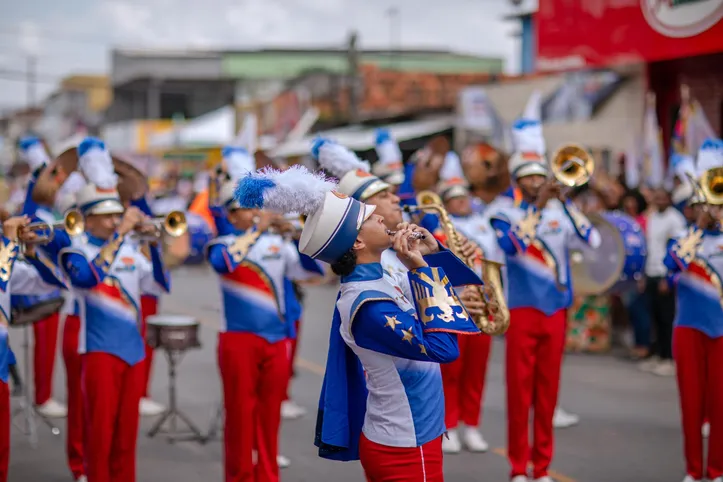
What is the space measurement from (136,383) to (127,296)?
1.86 feet

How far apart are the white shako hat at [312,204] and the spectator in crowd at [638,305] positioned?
9.06 m

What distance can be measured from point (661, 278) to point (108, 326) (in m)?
7.68

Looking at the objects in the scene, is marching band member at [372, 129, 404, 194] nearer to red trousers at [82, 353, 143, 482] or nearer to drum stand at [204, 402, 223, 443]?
drum stand at [204, 402, 223, 443]

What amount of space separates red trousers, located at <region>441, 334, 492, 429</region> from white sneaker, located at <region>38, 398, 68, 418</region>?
3.83 meters

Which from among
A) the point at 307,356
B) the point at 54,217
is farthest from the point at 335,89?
the point at 54,217

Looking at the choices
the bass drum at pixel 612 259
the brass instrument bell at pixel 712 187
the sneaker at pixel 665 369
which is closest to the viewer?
the brass instrument bell at pixel 712 187

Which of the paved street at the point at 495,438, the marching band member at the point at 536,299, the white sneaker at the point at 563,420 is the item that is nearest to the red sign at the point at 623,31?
the paved street at the point at 495,438

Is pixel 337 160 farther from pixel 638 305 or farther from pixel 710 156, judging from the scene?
pixel 638 305

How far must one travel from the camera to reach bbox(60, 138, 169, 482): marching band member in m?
6.28

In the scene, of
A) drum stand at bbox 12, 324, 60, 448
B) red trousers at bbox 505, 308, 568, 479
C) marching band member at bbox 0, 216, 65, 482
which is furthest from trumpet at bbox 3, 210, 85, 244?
red trousers at bbox 505, 308, 568, 479

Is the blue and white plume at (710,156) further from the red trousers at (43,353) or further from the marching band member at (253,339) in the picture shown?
the red trousers at (43,353)

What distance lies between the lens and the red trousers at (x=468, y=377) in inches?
335

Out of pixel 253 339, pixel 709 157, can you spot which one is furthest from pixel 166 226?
pixel 709 157

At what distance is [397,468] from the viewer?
169 inches
